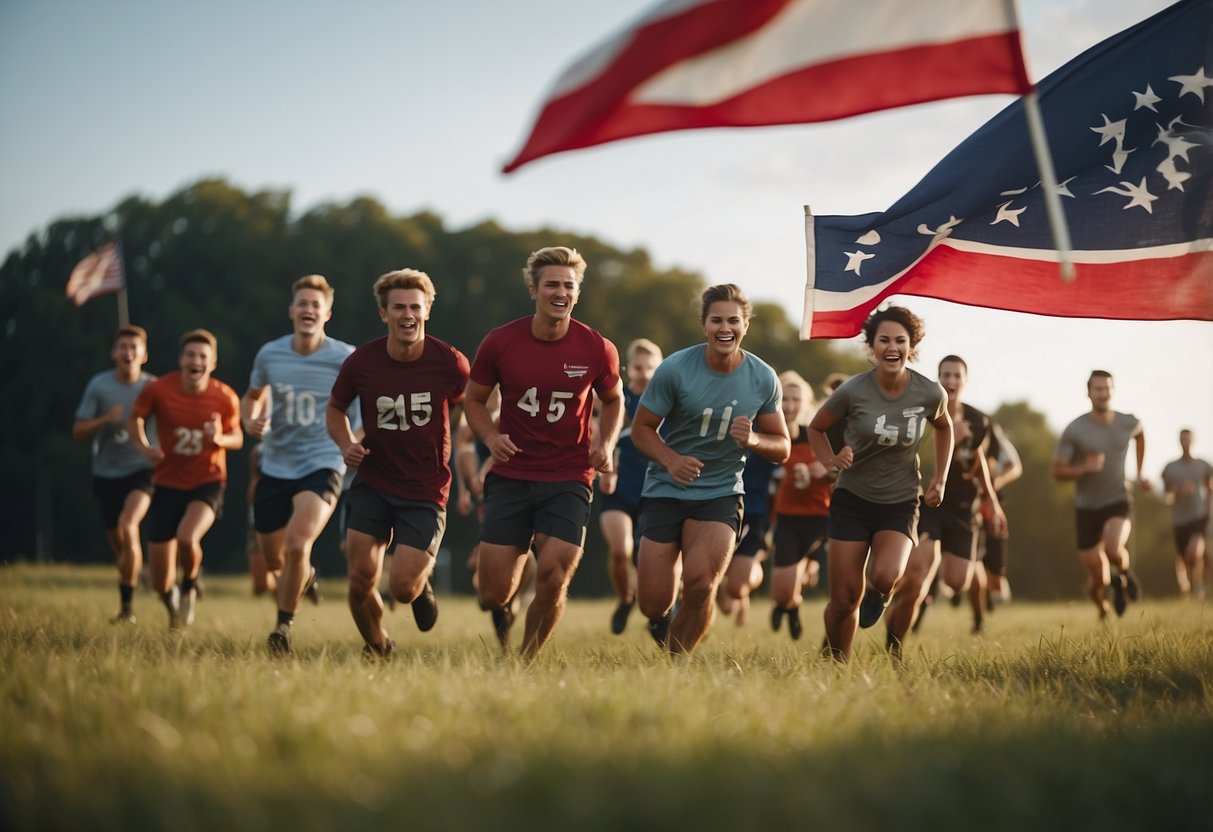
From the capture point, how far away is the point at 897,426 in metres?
8.23

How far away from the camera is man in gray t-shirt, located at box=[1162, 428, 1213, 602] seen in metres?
18.8

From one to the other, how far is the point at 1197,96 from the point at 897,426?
3048 millimetres

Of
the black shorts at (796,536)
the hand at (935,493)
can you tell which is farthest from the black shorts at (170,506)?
the hand at (935,493)

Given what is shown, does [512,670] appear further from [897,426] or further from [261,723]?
[897,426]

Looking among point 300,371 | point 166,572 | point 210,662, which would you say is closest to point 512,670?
point 210,662

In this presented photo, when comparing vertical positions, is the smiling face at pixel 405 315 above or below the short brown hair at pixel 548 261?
below

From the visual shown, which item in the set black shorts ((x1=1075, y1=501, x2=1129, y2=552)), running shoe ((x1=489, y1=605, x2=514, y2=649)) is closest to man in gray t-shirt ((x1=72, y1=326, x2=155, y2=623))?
running shoe ((x1=489, y1=605, x2=514, y2=649))

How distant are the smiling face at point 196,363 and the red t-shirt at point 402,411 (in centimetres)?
346

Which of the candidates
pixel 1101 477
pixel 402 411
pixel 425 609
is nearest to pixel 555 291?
pixel 402 411

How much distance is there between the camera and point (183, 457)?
35.6ft

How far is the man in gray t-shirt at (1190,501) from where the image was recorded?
18750 millimetres

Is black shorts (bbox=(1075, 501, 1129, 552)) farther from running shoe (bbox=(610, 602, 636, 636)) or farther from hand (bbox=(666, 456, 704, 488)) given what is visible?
hand (bbox=(666, 456, 704, 488))

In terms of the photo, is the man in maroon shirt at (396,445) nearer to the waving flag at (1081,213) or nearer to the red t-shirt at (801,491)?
the waving flag at (1081,213)

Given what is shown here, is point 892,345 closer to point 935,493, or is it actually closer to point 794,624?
point 935,493
